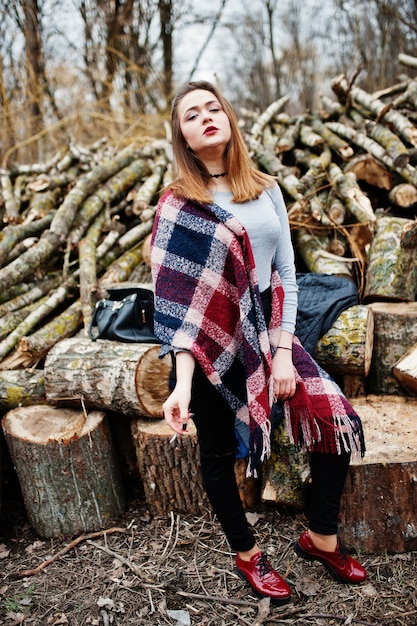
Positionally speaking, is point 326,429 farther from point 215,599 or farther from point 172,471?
point 172,471

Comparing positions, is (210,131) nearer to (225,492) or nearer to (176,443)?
(225,492)

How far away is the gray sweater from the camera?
1.86m

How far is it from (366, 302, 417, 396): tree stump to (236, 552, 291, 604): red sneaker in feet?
4.18

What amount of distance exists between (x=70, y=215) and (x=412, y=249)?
2.86 metres

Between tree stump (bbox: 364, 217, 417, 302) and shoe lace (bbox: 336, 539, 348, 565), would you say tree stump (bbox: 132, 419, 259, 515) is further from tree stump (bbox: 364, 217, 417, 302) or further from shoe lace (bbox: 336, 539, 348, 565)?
tree stump (bbox: 364, 217, 417, 302)

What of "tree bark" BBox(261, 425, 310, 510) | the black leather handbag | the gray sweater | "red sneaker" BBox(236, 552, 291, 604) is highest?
the gray sweater

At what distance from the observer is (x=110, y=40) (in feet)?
33.6

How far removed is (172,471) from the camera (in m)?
2.79

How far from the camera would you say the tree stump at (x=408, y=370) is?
263cm

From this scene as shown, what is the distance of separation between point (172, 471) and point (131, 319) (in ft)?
3.02

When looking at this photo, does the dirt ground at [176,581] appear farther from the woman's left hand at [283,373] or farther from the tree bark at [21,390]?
the woman's left hand at [283,373]

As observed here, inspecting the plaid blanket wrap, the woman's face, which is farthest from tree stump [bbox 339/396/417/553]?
the woman's face

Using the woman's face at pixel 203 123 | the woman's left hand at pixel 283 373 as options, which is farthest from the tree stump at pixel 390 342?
the woman's face at pixel 203 123

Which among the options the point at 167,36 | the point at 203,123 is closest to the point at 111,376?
the point at 203,123
